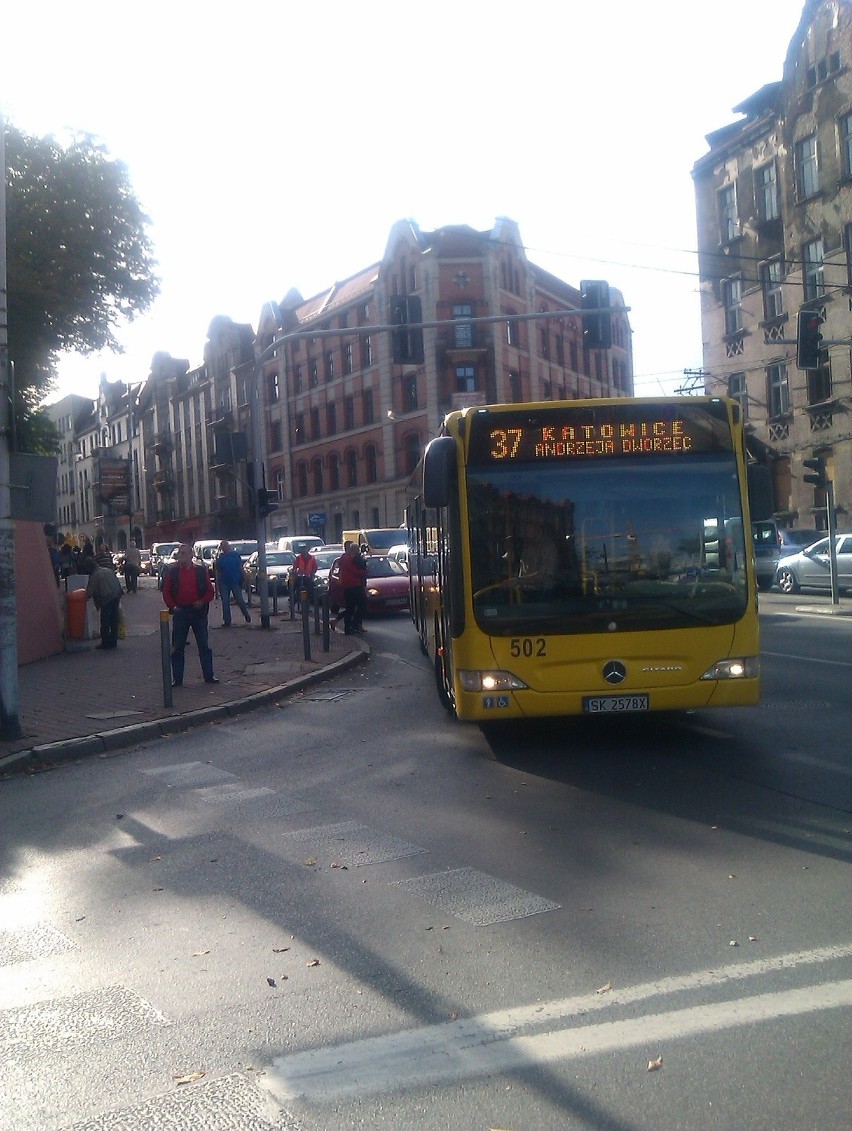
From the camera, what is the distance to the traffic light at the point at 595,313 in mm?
20391

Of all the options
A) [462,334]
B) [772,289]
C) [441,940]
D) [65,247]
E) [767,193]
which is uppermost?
[767,193]

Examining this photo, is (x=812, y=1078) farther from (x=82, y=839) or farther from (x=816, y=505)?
(x=816, y=505)

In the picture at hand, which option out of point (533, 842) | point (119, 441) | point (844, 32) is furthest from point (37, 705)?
point (119, 441)

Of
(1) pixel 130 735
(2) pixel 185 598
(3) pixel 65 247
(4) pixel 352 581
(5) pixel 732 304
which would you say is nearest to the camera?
(1) pixel 130 735

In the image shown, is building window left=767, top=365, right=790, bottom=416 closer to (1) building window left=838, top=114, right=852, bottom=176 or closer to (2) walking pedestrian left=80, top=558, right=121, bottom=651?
(1) building window left=838, top=114, right=852, bottom=176

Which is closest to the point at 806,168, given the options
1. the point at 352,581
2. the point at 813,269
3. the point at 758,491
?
the point at 813,269

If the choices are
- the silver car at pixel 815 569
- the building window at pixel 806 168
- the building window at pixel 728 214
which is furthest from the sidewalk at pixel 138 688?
the building window at pixel 728 214

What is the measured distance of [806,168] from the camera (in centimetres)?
4188

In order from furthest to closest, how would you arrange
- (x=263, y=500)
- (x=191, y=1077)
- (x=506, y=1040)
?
(x=263, y=500), (x=506, y=1040), (x=191, y=1077)

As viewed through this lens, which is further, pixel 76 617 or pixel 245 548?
pixel 245 548

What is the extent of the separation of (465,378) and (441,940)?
53.2m

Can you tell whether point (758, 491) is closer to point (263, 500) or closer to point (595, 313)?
point (595, 313)

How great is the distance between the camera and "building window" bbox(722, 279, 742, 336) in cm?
4562

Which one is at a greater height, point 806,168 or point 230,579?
point 806,168
